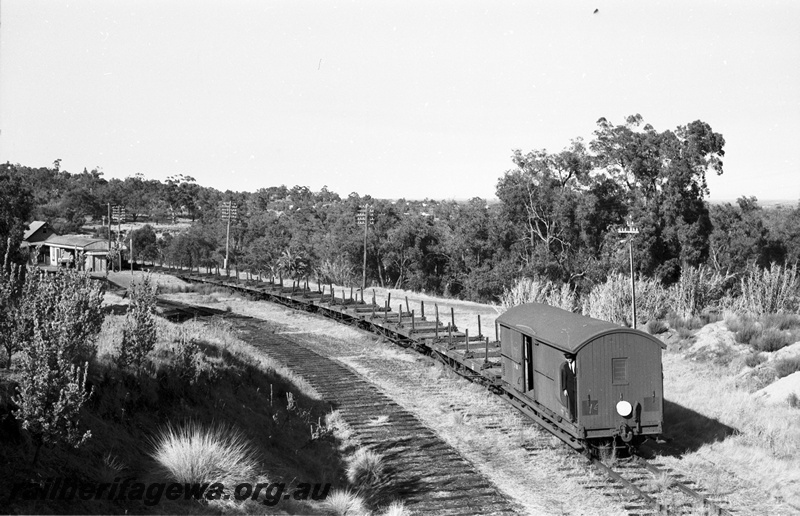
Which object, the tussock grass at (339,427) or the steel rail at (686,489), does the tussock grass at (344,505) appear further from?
the steel rail at (686,489)

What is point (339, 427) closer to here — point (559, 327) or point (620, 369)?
point (559, 327)

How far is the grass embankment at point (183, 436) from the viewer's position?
8.34 m

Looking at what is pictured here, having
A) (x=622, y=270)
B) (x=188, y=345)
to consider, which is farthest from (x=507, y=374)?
(x=622, y=270)

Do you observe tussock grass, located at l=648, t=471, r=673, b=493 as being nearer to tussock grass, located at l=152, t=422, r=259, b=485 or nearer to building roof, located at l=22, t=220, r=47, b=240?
tussock grass, located at l=152, t=422, r=259, b=485

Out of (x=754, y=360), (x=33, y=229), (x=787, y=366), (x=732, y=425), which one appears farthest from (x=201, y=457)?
(x=33, y=229)

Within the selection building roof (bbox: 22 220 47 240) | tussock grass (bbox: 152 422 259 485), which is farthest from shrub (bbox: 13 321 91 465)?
building roof (bbox: 22 220 47 240)

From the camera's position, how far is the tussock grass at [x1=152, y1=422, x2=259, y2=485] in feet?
30.6

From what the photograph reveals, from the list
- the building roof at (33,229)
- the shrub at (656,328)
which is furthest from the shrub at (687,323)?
the building roof at (33,229)

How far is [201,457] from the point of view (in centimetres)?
952

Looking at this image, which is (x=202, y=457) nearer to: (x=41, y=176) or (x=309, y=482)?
(x=309, y=482)

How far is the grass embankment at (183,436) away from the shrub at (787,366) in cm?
1371

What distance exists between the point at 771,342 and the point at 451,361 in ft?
37.1

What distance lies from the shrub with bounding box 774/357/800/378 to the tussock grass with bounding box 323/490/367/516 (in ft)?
49.5

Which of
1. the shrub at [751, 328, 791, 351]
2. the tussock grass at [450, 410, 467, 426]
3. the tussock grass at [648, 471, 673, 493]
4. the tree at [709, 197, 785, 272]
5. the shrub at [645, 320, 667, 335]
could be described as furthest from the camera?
the tree at [709, 197, 785, 272]
